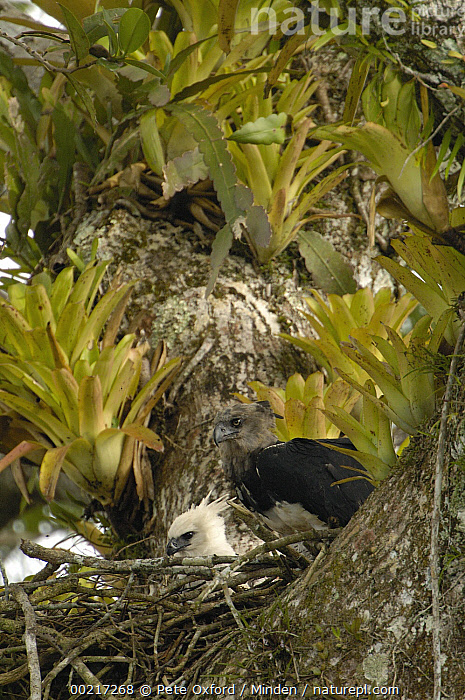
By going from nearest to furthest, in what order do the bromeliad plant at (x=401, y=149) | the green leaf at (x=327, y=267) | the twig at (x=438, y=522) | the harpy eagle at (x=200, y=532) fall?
1. the twig at (x=438, y=522)
2. the bromeliad plant at (x=401, y=149)
3. the harpy eagle at (x=200, y=532)
4. the green leaf at (x=327, y=267)

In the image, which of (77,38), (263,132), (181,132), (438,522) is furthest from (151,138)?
(438,522)

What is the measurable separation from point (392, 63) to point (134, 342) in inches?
63.2

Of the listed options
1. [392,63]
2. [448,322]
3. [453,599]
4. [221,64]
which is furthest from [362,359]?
[221,64]

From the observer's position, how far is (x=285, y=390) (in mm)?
2781

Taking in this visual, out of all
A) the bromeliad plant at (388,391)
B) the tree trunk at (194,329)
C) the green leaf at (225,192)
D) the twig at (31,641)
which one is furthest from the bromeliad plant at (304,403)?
the twig at (31,641)

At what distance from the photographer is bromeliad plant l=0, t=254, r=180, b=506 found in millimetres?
2656

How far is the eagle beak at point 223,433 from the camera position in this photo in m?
2.44

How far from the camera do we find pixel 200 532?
245cm

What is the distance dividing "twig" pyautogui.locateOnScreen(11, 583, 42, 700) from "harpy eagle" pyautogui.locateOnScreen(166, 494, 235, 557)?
0.71 m

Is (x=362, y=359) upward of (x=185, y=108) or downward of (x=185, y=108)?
downward

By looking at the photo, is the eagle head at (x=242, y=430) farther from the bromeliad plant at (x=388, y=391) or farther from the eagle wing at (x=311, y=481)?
the bromeliad plant at (x=388, y=391)

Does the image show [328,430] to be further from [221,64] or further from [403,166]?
[221,64]

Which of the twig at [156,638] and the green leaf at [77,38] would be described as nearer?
the twig at [156,638]

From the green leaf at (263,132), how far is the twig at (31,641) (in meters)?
2.00
